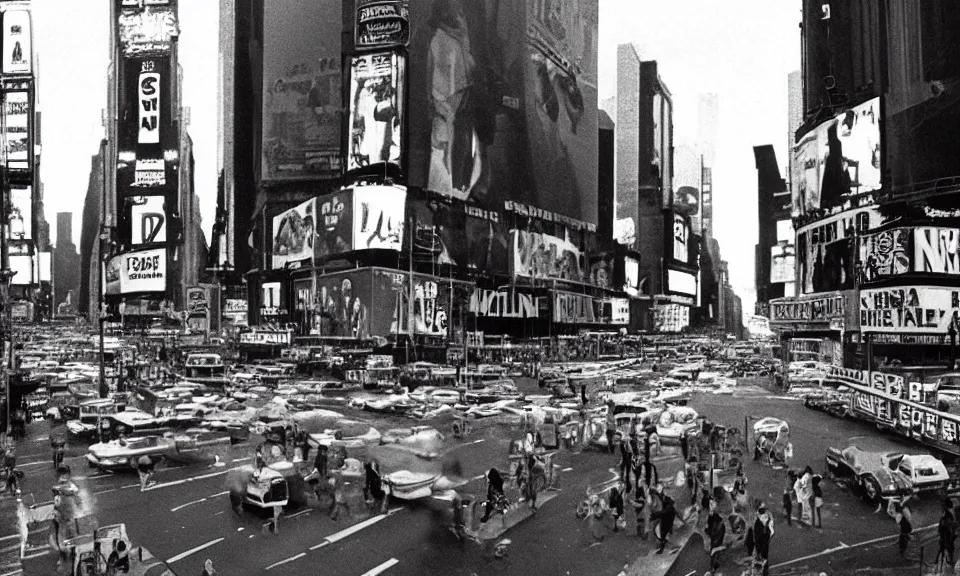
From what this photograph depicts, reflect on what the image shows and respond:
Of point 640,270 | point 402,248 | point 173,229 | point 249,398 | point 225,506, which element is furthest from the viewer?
point 640,270

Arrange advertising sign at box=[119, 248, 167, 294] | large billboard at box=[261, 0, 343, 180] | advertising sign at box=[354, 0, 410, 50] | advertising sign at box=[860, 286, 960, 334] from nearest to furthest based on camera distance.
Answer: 1. advertising sign at box=[860, 286, 960, 334]
2. advertising sign at box=[119, 248, 167, 294]
3. advertising sign at box=[354, 0, 410, 50]
4. large billboard at box=[261, 0, 343, 180]

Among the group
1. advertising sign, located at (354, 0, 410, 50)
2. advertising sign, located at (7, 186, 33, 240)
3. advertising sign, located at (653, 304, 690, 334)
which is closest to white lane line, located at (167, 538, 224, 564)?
advertising sign, located at (7, 186, 33, 240)

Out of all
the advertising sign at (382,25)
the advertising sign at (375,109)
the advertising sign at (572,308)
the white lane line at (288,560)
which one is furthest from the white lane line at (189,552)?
the advertising sign at (572,308)

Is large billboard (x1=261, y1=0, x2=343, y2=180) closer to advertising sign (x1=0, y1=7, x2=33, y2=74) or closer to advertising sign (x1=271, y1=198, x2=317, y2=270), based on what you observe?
advertising sign (x1=271, y1=198, x2=317, y2=270)

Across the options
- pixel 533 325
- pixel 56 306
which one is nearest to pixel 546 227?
pixel 533 325

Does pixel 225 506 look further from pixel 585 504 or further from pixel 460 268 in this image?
pixel 460 268

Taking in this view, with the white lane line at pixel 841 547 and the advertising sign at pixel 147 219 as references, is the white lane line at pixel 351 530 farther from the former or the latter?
the advertising sign at pixel 147 219
